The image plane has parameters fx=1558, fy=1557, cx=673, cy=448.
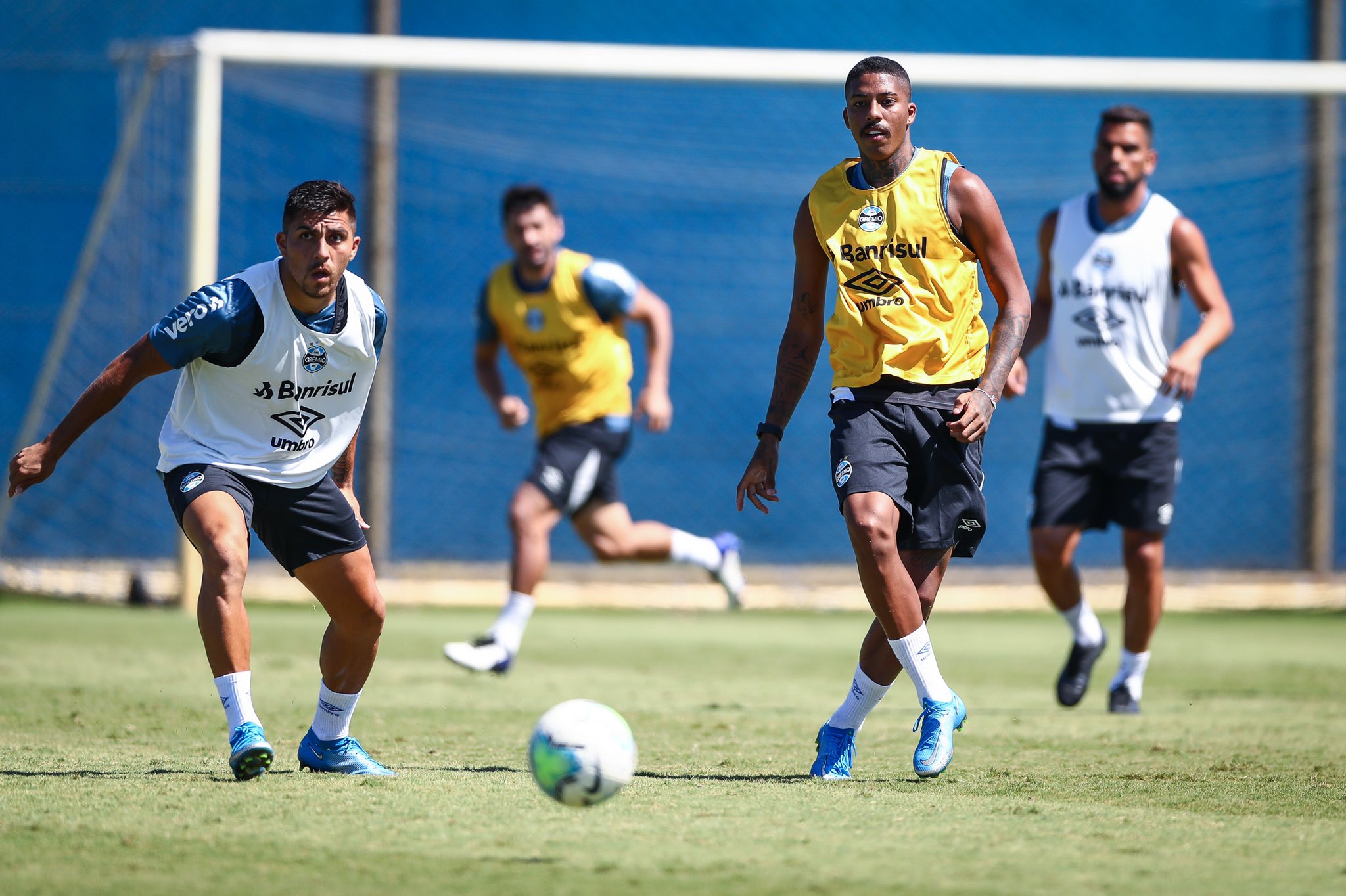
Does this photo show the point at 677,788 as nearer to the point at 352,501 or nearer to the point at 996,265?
the point at 352,501

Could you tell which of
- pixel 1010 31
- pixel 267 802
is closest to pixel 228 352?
pixel 267 802

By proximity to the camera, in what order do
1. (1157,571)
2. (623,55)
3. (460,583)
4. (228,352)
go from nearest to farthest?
(228,352) → (1157,571) → (623,55) → (460,583)

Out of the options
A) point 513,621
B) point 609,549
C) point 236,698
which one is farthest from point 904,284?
point 609,549

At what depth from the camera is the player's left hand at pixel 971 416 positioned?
4.62 metres

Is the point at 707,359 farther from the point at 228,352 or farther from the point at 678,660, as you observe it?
the point at 228,352

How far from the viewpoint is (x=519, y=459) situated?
43.9 feet

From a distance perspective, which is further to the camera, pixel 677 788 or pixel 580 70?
pixel 580 70

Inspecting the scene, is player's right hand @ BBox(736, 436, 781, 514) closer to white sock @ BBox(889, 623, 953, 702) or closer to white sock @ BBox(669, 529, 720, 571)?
white sock @ BBox(889, 623, 953, 702)

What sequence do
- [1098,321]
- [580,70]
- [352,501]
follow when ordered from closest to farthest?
[352,501]
[1098,321]
[580,70]

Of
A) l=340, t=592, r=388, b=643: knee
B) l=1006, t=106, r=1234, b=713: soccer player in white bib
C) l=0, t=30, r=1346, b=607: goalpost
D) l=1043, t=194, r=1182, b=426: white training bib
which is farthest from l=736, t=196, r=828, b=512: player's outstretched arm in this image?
l=0, t=30, r=1346, b=607: goalpost

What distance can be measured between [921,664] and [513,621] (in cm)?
365

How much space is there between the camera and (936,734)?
15.2ft

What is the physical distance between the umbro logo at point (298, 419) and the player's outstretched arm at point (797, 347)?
136 cm

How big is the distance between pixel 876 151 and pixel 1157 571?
3092 mm
